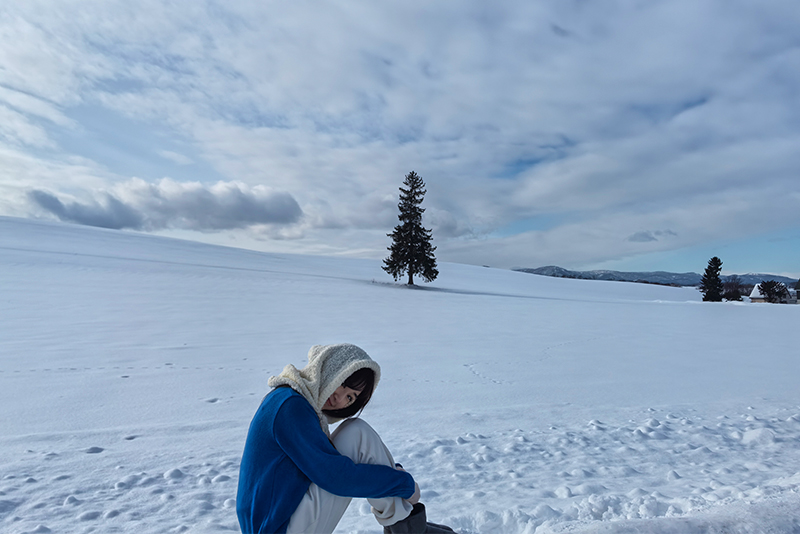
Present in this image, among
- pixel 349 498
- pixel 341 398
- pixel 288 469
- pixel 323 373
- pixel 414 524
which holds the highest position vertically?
pixel 323 373

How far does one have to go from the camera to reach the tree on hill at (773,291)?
2376 inches

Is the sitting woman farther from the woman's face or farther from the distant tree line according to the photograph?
the distant tree line

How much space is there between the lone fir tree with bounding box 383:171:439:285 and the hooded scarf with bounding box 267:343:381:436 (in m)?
27.2

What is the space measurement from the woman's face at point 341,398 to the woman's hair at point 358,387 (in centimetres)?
2

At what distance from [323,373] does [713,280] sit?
58.3m

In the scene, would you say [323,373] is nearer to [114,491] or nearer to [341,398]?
[341,398]

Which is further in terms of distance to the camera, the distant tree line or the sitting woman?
the distant tree line

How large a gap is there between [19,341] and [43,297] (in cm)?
559

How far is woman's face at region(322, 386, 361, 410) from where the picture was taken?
77.3 inches

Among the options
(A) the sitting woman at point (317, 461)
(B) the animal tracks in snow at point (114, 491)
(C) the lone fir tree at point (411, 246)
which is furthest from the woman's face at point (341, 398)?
(C) the lone fir tree at point (411, 246)

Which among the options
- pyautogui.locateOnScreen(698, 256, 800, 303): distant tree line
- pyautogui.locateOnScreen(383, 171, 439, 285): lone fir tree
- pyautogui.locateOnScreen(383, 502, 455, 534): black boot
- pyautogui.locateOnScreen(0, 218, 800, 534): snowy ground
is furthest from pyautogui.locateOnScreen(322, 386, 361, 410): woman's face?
pyautogui.locateOnScreen(698, 256, 800, 303): distant tree line

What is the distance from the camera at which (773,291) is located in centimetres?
6056

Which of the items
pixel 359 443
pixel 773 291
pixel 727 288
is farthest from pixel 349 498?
pixel 727 288

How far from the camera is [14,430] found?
4.11 m
